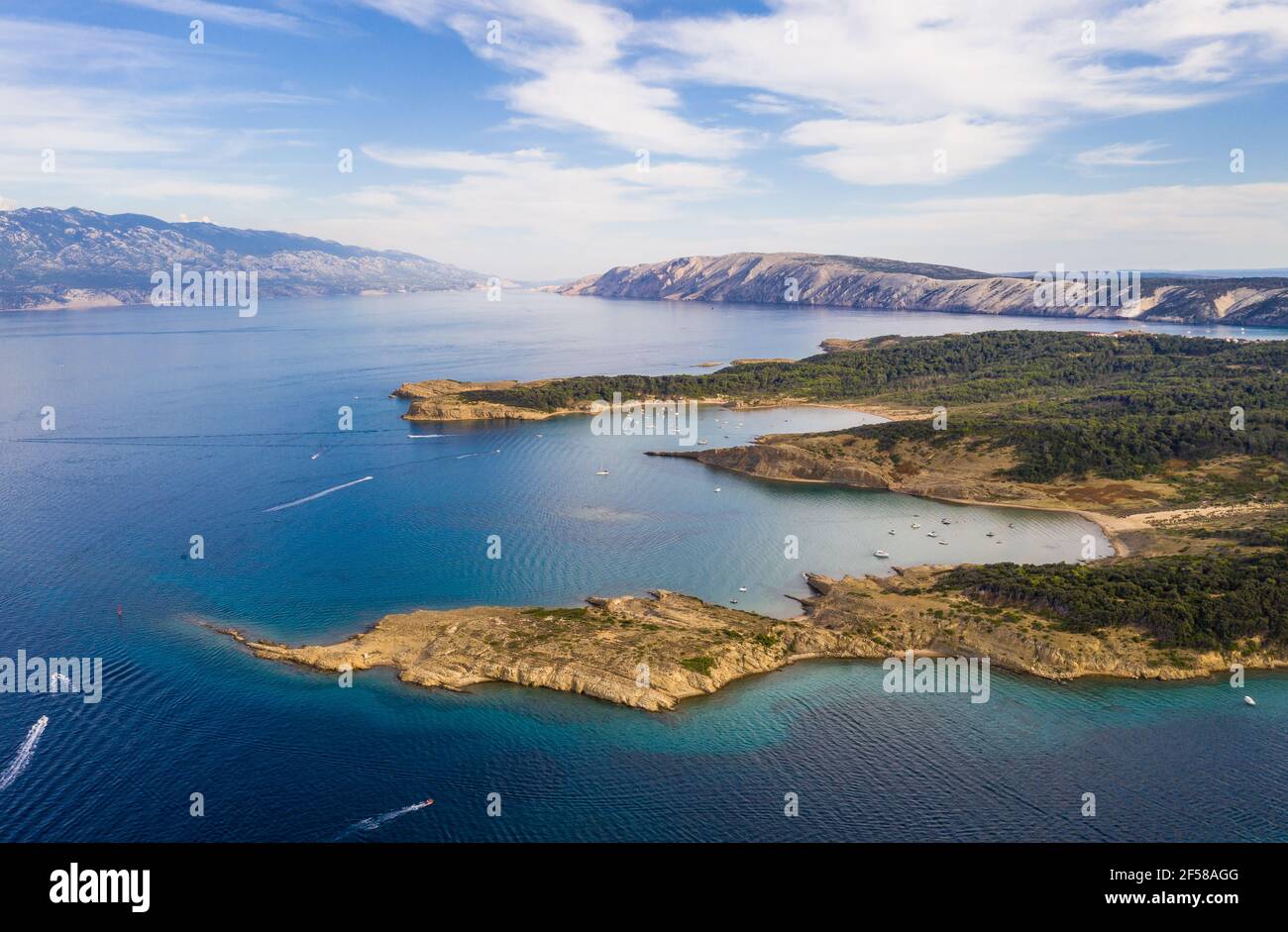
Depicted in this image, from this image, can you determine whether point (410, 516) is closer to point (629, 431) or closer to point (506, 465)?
point (506, 465)

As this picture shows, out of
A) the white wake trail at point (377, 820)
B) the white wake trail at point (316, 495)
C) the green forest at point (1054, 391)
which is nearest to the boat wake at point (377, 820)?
the white wake trail at point (377, 820)

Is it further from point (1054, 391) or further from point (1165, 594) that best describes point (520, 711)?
point (1054, 391)

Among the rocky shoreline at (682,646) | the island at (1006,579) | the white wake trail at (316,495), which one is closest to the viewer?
the rocky shoreline at (682,646)

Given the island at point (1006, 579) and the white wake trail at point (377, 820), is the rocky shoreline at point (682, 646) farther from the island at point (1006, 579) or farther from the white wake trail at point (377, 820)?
the white wake trail at point (377, 820)

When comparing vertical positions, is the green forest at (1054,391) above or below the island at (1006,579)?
above

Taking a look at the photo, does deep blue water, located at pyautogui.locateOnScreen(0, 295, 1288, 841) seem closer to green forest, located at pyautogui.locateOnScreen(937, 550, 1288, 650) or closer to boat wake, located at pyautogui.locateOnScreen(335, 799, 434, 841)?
boat wake, located at pyautogui.locateOnScreen(335, 799, 434, 841)

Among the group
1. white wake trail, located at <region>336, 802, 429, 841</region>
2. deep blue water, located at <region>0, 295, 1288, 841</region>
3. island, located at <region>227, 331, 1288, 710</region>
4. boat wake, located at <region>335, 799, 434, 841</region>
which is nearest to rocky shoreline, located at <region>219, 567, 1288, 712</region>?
island, located at <region>227, 331, 1288, 710</region>
